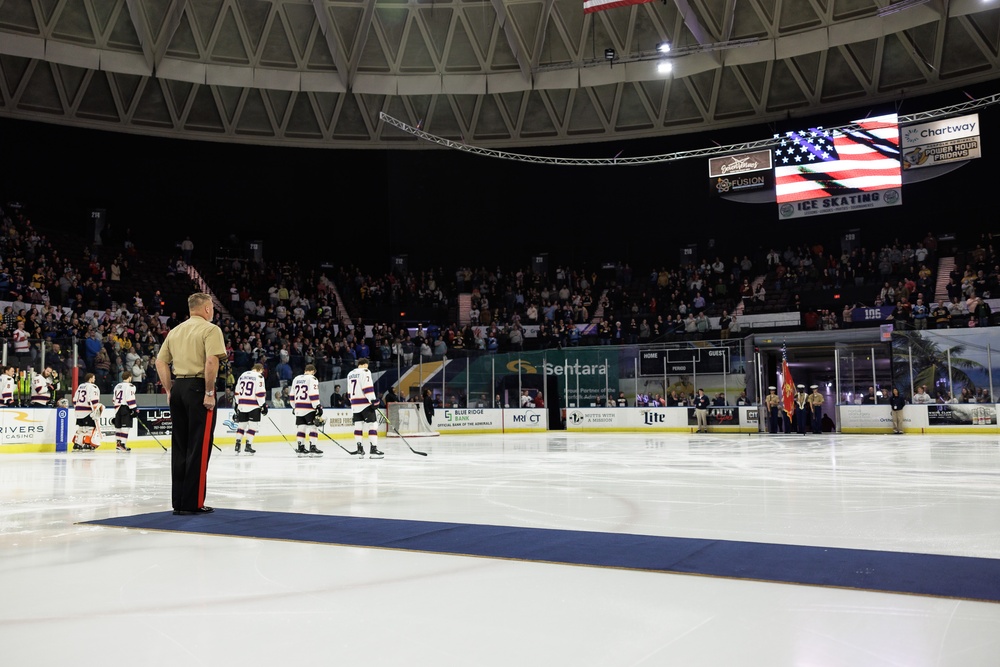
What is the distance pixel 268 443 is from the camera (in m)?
20.9

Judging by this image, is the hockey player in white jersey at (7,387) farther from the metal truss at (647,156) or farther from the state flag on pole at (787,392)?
the state flag on pole at (787,392)

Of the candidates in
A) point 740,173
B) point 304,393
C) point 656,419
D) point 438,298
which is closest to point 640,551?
point 304,393

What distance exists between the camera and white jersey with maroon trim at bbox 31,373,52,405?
17.0 m

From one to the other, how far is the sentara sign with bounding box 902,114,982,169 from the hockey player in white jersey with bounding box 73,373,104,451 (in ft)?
88.2

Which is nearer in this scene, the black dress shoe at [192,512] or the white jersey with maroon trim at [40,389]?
the black dress shoe at [192,512]

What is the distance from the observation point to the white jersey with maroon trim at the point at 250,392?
639 inches

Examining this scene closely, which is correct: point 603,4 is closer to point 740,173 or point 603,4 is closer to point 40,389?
point 740,173

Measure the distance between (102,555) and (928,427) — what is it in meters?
23.2

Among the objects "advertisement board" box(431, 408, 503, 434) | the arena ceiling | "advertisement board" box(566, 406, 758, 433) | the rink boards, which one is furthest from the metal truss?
"advertisement board" box(566, 406, 758, 433)

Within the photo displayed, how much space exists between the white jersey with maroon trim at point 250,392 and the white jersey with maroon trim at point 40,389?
4288 millimetres

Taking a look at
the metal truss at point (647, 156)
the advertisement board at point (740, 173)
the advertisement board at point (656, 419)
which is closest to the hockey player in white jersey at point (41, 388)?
the metal truss at point (647, 156)

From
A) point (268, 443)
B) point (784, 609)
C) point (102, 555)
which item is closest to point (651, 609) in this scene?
point (784, 609)

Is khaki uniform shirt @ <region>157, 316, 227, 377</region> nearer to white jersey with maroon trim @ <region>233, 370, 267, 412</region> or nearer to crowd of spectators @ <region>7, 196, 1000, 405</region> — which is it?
white jersey with maroon trim @ <region>233, 370, 267, 412</region>

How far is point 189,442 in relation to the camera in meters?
6.07
